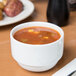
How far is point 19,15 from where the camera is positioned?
2.76ft

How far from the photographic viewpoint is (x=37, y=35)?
579mm

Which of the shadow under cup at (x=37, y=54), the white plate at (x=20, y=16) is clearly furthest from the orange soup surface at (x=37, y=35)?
the white plate at (x=20, y=16)

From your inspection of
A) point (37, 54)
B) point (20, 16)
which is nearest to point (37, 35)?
point (37, 54)

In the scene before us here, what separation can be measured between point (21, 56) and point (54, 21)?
0.30 m

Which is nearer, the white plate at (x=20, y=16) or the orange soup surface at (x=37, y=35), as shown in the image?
the orange soup surface at (x=37, y=35)

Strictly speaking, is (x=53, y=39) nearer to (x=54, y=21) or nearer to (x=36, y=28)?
(x=36, y=28)

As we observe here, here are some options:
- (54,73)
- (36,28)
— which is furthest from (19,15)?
(54,73)

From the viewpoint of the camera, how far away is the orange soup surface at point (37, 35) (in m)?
0.55

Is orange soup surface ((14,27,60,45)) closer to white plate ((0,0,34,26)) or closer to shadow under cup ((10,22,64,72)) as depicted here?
shadow under cup ((10,22,64,72))

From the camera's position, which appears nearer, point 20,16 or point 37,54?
point 37,54

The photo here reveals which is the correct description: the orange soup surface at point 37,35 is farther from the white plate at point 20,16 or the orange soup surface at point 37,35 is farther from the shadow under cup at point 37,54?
Answer: the white plate at point 20,16

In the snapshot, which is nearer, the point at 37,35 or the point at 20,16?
the point at 37,35

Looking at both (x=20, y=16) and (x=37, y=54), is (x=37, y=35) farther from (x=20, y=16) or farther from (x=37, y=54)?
(x=20, y=16)

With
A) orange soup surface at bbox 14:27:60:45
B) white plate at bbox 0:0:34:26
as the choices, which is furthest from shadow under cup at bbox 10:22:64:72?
white plate at bbox 0:0:34:26
